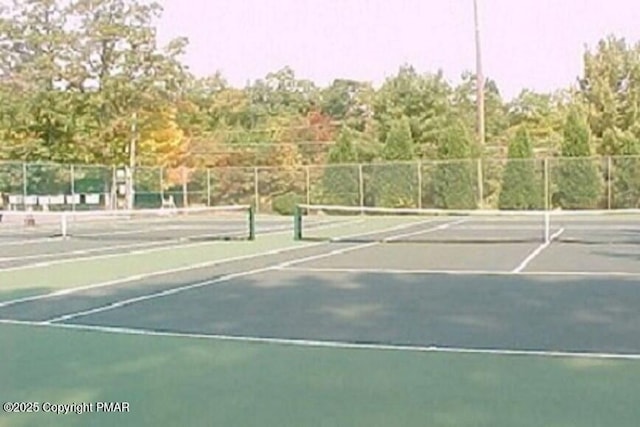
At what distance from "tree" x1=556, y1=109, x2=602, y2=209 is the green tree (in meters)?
2.68

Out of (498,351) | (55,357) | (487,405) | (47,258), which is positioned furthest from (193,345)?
(47,258)

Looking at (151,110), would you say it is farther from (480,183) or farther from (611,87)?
(611,87)

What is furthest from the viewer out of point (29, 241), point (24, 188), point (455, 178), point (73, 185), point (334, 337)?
point (455, 178)

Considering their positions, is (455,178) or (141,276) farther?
(455,178)

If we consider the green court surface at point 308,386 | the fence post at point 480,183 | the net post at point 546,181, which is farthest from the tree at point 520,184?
the green court surface at point 308,386

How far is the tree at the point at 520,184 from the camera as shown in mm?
29938

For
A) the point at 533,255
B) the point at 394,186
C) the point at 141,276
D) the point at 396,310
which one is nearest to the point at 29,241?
the point at 141,276

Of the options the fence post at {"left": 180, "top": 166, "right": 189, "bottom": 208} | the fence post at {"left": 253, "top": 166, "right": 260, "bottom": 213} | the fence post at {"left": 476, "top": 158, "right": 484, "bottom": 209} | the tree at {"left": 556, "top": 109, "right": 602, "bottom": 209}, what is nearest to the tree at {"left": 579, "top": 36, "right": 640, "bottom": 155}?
the tree at {"left": 556, "top": 109, "right": 602, "bottom": 209}

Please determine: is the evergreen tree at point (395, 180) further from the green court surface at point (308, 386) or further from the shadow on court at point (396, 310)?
the green court surface at point (308, 386)

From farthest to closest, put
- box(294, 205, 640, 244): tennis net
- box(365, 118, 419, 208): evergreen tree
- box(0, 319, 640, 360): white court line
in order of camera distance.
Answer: box(365, 118, 419, 208): evergreen tree
box(294, 205, 640, 244): tennis net
box(0, 319, 640, 360): white court line

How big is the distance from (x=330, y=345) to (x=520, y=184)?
24777mm

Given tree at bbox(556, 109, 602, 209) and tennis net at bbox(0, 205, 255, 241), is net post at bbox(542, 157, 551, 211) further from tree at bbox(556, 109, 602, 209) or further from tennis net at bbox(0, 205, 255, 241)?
tennis net at bbox(0, 205, 255, 241)

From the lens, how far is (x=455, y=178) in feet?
101

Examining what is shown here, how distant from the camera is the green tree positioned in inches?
1204
